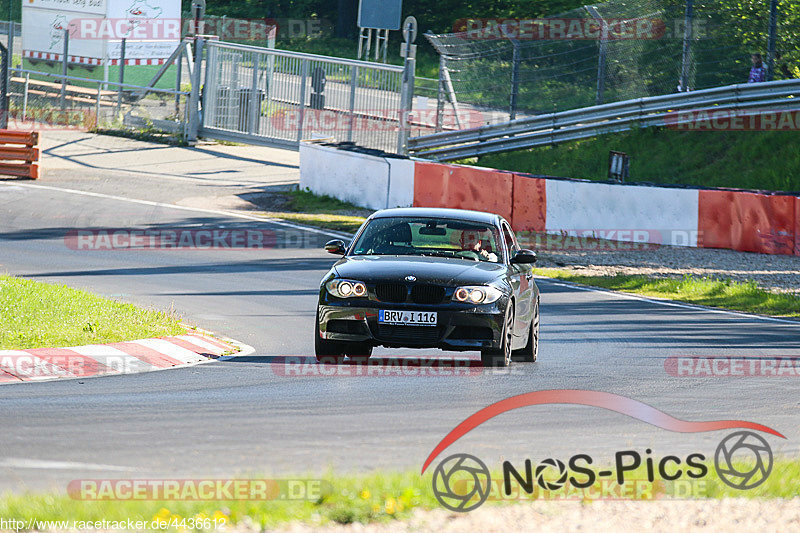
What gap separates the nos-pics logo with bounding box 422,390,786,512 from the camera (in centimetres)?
619

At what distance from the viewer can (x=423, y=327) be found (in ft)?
33.4

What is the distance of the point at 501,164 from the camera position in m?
30.2

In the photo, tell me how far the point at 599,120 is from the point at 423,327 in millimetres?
19041

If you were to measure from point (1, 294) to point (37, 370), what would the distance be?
335 cm

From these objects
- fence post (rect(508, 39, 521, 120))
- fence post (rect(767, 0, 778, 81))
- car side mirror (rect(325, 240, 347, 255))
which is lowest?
car side mirror (rect(325, 240, 347, 255))

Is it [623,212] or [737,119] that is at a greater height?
[737,119]

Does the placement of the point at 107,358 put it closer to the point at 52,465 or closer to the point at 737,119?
the point at 52,465

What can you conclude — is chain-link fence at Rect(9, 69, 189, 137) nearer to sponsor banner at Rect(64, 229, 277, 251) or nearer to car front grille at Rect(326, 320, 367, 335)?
sponsor banner at Rect(64, 229, 277, 251)

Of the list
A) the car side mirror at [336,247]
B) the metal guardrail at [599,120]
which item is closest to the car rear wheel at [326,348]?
the car side mirror at [336,247]

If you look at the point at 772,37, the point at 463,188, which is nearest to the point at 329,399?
the point at 463,188

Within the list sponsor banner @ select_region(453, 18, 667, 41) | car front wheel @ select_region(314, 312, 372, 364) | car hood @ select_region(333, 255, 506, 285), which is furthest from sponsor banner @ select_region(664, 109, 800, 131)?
car front wheel @ select_region(314, 312, 372, 364)

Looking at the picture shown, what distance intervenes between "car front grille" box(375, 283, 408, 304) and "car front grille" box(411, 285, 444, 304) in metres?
0.08

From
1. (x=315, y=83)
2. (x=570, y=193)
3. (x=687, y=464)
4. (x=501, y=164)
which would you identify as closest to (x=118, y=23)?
(x=315, y=83)

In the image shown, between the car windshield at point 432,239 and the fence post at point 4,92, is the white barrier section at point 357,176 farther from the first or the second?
the car windshield at point 432,239
